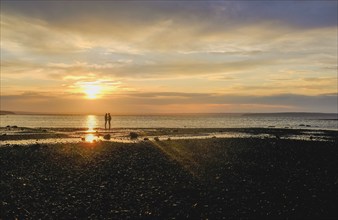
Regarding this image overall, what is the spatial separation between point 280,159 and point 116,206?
69.1ft

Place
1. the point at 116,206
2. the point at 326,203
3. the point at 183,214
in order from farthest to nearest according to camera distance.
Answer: the point at 326,203
the point at 116,206
the point at 183,214

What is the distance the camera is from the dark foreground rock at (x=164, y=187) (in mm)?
15109

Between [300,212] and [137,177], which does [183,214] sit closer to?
[300,212]

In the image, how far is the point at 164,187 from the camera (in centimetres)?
1972

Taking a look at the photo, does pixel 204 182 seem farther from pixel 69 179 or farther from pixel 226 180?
pixel 69 179

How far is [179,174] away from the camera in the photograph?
23.7 metres

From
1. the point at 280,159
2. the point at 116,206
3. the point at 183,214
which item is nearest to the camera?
the point at 183,214

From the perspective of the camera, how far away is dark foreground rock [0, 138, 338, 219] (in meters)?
15.1

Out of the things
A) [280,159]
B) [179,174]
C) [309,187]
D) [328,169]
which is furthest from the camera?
[280,159]

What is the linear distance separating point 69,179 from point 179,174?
22.4 ft

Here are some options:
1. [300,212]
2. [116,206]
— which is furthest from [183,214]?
[300,212]

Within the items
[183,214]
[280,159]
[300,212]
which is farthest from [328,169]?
[183,214]

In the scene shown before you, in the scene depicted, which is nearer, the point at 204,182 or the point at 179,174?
the point at 204,182

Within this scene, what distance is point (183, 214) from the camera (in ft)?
48.4
